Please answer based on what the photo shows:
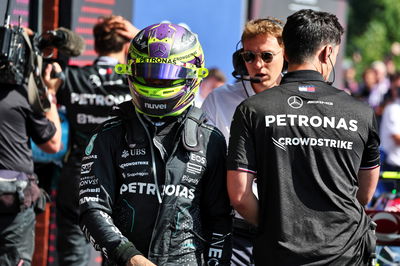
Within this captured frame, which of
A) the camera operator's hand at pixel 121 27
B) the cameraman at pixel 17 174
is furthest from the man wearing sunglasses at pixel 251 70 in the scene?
the camera operator's hand at pixel 121 27

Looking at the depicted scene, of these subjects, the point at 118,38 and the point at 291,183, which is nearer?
the point at 291,183

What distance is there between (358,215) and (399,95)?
630 cm

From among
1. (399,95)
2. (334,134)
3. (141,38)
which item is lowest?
(399,95)

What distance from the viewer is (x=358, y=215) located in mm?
3369

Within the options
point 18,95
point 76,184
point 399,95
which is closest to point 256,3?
point 399,95

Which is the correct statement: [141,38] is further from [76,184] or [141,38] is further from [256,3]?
[256,3]

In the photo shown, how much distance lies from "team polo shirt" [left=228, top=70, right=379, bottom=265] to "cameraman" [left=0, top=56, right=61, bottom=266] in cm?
190

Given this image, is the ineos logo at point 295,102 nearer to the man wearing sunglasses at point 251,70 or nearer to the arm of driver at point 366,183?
the arm of driver at point 366,183

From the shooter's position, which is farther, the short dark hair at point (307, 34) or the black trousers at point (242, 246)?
the black trousers at point (242, 246)

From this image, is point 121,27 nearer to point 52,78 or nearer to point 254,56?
point 52,78

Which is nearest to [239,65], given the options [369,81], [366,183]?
[366,183]

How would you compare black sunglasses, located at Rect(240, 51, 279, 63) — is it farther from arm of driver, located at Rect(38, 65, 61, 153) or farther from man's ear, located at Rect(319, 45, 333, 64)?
arm of driver, located at Rect(38, 65, 61, 153)

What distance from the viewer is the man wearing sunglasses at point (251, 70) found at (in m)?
4.25

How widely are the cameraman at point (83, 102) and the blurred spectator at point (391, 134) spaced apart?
4103 millimetres
